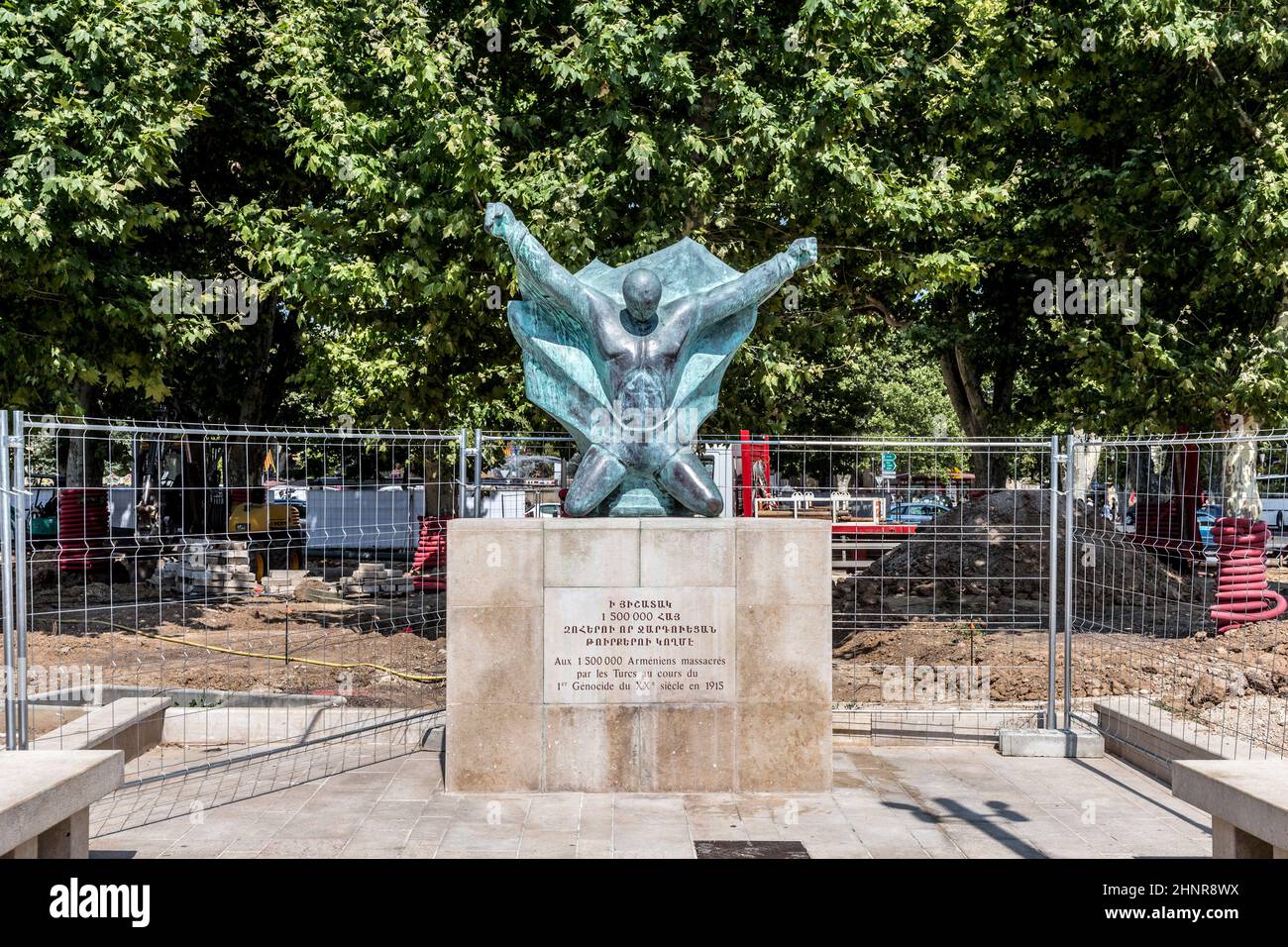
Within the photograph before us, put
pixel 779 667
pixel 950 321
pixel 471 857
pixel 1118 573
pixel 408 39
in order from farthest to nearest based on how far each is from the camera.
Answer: pixel 950 321 → pixel 1118 573 → pixel 408 39 → pixel 779 667 → pixel 471 857

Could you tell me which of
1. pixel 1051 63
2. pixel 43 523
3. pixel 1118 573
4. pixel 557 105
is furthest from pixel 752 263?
pixel 43 523

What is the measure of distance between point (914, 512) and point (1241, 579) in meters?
4.84

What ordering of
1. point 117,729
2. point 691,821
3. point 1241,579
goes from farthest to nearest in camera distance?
point 1241,579, point 117,729, point 691,821

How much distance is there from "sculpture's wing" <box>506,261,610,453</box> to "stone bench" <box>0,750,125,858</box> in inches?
148

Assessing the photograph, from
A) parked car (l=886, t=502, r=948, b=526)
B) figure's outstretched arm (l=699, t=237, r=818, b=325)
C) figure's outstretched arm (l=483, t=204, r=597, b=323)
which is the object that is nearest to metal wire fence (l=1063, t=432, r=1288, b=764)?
parked car (l=886, t=502, r=948, b=526)

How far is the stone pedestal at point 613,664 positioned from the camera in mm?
7852

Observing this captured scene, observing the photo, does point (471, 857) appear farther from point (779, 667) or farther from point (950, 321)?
point (950, 321)

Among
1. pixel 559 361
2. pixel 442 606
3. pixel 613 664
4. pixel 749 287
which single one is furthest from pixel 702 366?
pixel 442 606

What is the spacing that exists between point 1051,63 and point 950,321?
25.6 ft

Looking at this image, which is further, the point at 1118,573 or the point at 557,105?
the point at 1118,573

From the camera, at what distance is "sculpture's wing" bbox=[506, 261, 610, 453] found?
324 inches

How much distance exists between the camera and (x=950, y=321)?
22.8 meters

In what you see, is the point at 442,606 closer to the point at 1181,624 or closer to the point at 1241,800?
the point at 1181,624

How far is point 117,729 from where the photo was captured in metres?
8.43
